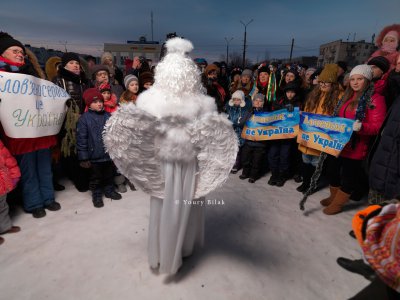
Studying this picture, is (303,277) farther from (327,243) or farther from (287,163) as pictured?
(287,163)

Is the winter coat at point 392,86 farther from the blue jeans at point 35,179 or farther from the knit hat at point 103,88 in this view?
the blue jeans at point 35,179

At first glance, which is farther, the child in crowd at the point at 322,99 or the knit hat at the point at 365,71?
the child in crowd at the point at 322,99

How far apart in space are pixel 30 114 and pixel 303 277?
3316 mm

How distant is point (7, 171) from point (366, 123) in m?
4.08

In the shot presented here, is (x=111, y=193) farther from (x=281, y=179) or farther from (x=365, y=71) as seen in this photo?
(x=365, y=71)

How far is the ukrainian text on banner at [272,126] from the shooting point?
394cm

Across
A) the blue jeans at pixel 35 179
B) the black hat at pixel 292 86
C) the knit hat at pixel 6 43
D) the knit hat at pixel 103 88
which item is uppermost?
the knit hat at pixel 6 43

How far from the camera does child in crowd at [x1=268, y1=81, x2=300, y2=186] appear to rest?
A: 4.04m

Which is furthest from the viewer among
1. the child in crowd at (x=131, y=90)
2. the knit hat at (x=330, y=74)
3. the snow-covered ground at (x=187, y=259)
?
the child in crowd at (x=131, y=90)

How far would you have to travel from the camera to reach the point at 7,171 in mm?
2465

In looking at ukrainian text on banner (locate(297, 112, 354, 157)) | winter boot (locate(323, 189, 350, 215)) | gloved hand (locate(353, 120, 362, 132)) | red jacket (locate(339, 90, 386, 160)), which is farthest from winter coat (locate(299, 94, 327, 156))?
gloved hand (locate(353, 120, 362, 132))

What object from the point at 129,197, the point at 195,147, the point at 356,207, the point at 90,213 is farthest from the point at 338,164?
the point at 90,213

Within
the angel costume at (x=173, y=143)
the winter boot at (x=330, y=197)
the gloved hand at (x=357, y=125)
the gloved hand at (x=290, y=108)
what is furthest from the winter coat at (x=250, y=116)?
the angel costume at (x=173, y=143)

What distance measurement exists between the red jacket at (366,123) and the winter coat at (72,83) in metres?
3.78
